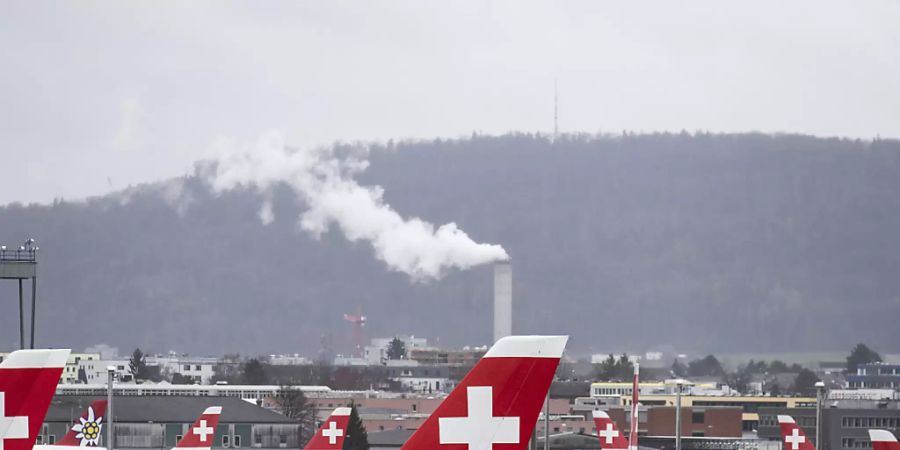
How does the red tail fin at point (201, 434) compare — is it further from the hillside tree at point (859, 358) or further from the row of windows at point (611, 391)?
the hillside tree at point (859, 358)

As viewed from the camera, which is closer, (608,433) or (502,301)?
(608,433)

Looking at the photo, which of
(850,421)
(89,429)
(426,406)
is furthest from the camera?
(426,406)

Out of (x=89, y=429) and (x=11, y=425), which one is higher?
(x=11, y=425)

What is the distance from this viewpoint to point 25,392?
21.8 meters

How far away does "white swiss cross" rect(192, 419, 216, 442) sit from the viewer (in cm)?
5034

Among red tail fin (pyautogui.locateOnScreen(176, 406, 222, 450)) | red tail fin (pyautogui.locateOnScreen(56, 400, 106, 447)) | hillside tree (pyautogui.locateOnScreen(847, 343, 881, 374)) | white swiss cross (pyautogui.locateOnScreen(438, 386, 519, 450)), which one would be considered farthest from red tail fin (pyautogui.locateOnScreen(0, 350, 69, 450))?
hillside tree (pyautogui.locateOnScreen(847, 343, 881, 374))

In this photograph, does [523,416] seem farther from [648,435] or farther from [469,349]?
[469,349]

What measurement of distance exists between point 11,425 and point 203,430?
29032 mm

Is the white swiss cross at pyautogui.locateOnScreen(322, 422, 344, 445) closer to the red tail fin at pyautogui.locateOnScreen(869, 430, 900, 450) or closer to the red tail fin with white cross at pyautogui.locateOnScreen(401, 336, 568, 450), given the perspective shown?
the red tail fin at pyautogui.locateOnScreen(869, 430, 900, 450)

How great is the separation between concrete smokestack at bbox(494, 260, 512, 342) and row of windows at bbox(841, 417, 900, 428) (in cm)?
6774

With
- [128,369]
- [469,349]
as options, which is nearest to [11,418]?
[128,369]

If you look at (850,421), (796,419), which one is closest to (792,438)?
(850,421)

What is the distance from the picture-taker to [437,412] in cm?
1992

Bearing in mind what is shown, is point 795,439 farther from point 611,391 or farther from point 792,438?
point 611,391
